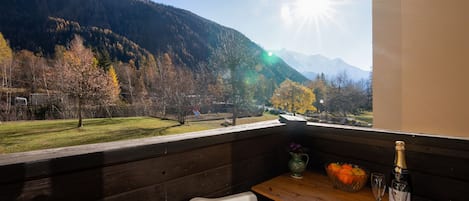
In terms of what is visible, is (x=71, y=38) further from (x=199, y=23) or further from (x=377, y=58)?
(x=377, y=58)

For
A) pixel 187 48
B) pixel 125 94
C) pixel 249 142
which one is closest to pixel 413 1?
pixel 249 142

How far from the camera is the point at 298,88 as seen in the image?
2.82m

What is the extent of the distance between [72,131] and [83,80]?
29.0 inches

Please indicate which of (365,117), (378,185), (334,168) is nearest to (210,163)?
(334,168)

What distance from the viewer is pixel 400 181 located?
2.95ft

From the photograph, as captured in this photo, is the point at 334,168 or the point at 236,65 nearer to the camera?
the point at 334,168

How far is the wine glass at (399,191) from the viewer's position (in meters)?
0.88

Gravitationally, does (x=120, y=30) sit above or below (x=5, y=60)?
above

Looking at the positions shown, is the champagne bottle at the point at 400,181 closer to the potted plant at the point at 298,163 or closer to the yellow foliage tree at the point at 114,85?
the potted plant at the point at 298,163

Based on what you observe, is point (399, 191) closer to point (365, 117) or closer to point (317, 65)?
point (365, 117)

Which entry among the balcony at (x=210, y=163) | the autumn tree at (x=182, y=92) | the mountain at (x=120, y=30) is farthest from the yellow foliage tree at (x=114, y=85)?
the balcony at (x=210, y=163)

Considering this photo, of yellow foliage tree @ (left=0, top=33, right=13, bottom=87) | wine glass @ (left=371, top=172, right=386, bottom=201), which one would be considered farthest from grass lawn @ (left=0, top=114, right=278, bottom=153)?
wine glass @ (left=371, top=172, right=386, bottom=201)

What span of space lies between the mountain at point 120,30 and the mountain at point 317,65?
113mm

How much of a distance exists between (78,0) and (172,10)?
135 cm
